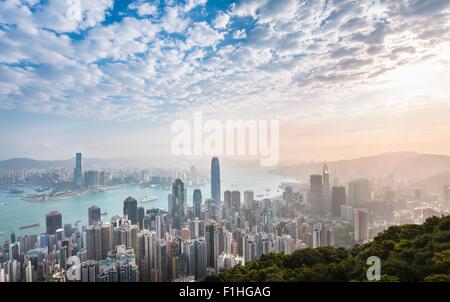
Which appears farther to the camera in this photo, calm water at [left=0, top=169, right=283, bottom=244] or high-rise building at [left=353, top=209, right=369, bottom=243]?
high-rise building at [left=353, top=209, right=369, bottom=243]

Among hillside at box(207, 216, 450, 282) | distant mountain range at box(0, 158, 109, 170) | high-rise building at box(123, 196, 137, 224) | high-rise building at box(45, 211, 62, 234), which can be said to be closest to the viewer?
hillside at box(207, 216, 450, 282)

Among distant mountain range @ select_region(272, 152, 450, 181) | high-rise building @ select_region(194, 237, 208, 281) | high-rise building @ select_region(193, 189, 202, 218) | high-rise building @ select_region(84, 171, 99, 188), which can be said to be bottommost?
high-rise building @ select_region(194, 237, 208, 281)

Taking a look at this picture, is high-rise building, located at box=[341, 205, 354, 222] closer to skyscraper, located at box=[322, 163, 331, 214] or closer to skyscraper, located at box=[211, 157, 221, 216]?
skyscraper, located at box=[322, 163, 331, 214]

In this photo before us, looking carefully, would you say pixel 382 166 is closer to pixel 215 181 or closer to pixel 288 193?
pixel 288 193

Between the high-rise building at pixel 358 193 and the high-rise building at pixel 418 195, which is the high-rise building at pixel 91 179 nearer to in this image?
the high-rise building at pixel 358 193

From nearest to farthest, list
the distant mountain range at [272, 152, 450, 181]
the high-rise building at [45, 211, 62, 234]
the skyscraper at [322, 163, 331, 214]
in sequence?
the high-rise building at [45, 211, 62, 234], the distant mountain range at [272, 152, 450, 181], the skyscraper at [322, 163, 331, 214]

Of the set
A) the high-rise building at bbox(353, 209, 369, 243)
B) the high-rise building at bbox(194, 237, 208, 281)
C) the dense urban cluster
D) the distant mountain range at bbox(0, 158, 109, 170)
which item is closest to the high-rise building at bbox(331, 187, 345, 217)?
the dense urban cluster
